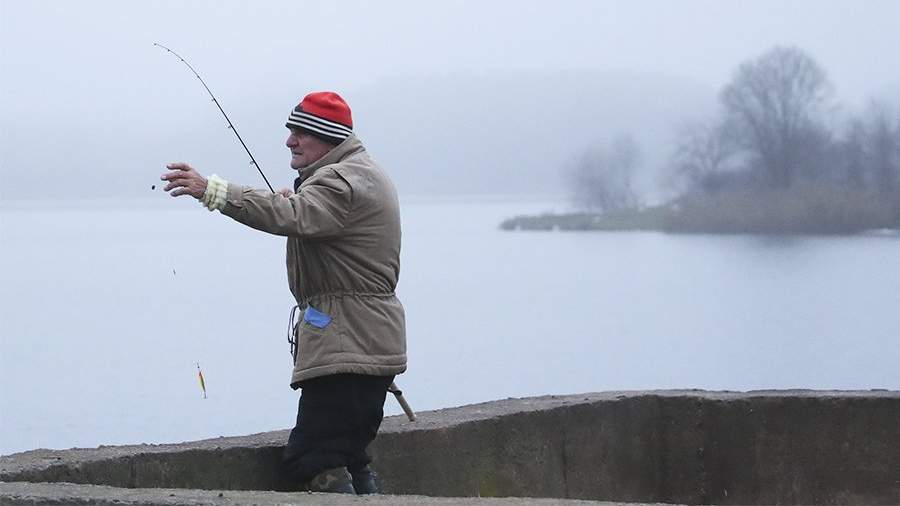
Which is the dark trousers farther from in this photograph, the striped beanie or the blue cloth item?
the striped beanie

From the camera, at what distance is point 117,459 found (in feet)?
14.2

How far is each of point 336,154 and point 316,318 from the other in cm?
48

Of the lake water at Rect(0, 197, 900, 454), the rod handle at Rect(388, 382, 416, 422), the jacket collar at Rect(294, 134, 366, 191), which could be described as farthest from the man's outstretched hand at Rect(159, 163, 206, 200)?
the lake water at Rect(0, 197, 900, 454)

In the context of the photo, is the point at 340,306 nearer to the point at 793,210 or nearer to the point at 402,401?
the point at 402,401

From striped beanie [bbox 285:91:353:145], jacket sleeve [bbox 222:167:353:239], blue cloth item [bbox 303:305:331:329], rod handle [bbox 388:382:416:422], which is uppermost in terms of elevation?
striped beanie [bbox 285:91:353:145]

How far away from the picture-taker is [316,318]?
4.36m

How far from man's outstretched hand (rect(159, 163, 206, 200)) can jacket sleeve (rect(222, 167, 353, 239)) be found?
8cm

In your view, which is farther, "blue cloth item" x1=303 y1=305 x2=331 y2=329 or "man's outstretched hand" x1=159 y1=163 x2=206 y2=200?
"blue cloth item" x1=303 y1=305 x2=331 y2=329

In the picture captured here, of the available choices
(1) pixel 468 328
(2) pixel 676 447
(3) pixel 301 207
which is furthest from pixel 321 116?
(1) pixel 468 328

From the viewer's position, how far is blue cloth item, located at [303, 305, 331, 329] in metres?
4.35

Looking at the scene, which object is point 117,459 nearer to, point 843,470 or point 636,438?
point 636,438

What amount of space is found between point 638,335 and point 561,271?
1490 cm

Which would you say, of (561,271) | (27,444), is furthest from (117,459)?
(561,271)

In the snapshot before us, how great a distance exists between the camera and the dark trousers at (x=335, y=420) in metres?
4.38
